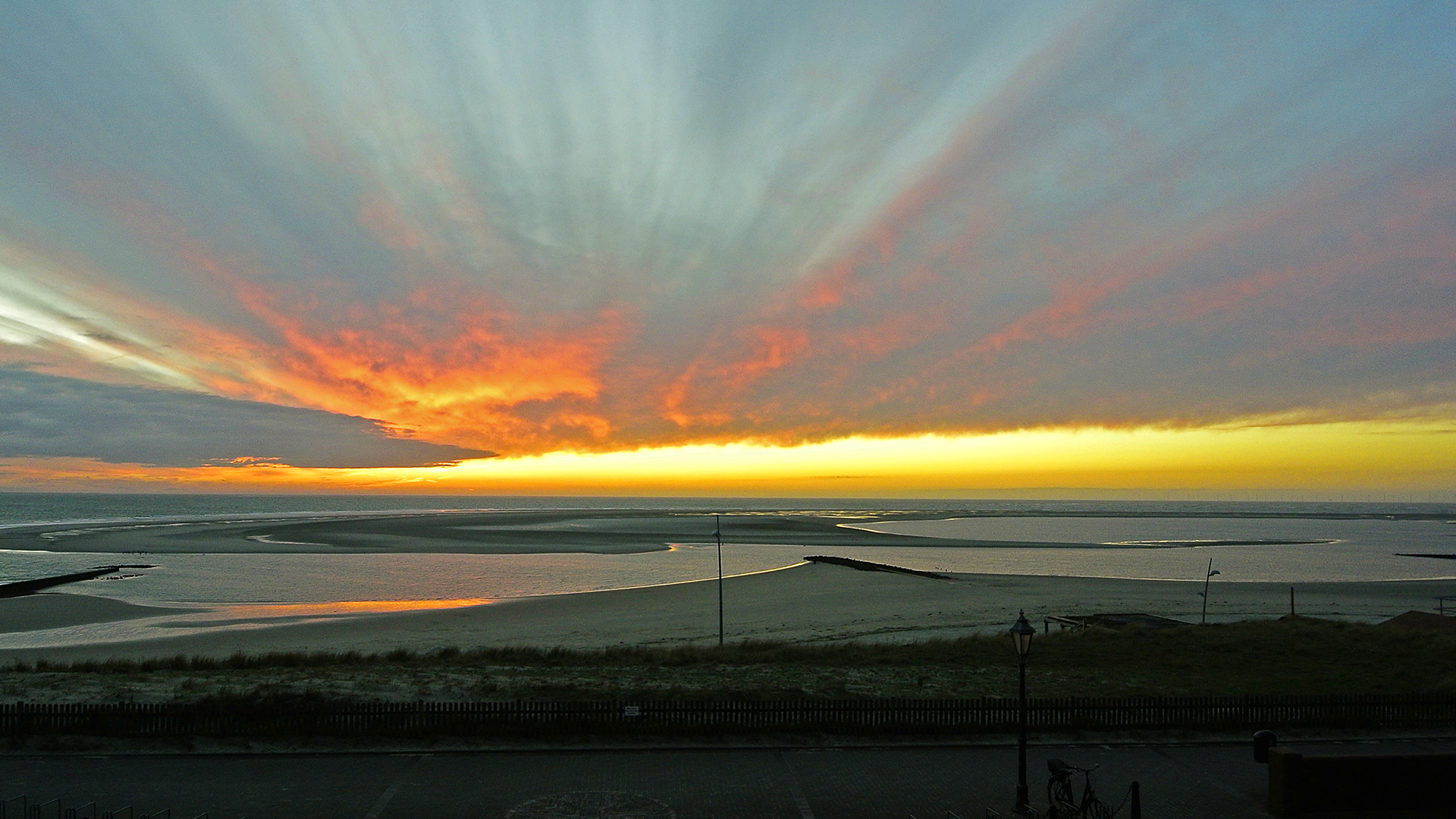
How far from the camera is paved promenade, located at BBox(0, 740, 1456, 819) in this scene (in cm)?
1477

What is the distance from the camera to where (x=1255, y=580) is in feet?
222

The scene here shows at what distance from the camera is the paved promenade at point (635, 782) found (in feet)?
48.5

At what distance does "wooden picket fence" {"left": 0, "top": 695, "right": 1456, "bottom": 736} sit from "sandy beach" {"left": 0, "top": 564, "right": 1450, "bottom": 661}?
16558 millimetres

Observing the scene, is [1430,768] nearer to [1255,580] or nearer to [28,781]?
[28,781]

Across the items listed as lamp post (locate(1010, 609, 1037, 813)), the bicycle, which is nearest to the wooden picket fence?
lamp post (locate(1010, 609, 1037, 813))

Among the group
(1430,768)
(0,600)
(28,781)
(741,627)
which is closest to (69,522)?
(0,600)

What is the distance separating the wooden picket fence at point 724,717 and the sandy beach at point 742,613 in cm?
1656

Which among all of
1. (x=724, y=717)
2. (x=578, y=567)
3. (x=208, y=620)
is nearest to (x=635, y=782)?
(x=724, y=717)

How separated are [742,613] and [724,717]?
28565mm

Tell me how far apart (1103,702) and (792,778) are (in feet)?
29.0

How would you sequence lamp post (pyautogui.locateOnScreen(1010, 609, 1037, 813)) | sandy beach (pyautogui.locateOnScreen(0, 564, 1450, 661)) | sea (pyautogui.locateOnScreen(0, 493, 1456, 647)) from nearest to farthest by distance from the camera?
lamp post (pyautogui.locateOnScreen(1010, 609, 1037, 813)) → sandy beach (pyautogui.locateOnScreen(0, 564, 1450, 661)) → sea (pyautogui.locateOnScreen(0, 493, 1456, 647))

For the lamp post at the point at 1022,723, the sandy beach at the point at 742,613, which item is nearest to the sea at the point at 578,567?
the sandy beach at the point at 742,613

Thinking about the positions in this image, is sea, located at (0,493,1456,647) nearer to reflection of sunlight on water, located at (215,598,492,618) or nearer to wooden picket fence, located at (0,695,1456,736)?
reflection of sunlight on water, located at (215,598,492,618)

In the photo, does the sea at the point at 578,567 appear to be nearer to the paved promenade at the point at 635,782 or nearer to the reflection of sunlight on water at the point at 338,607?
the reflection of sunlight on water at the point at 338,607
